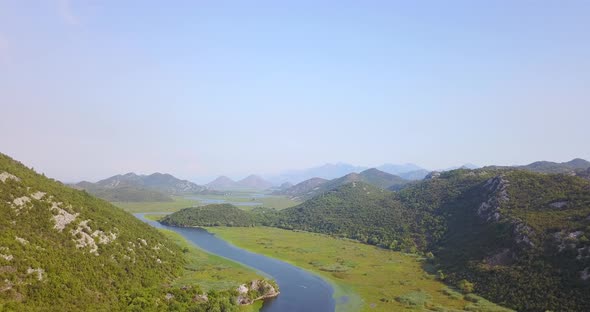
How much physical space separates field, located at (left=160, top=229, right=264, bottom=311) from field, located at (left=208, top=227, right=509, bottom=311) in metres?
22.8

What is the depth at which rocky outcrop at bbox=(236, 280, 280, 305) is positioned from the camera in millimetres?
93312

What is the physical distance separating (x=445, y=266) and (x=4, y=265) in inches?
4683

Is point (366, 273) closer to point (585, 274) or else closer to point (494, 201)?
point (585, 274)

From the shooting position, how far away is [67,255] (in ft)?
261

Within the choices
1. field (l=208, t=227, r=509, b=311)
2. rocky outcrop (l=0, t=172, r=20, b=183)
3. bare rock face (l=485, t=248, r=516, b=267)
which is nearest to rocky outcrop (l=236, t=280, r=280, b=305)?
field (l=208, t=227, r=509, b=311)

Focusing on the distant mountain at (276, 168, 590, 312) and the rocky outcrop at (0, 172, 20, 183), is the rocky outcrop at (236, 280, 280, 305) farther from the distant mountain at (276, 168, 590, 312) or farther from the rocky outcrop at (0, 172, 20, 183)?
the rocky outcrop at (0, 172, 20, 183)

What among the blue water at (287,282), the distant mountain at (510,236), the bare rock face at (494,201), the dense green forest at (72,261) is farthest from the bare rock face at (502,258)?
the dense green forest at (72,261)

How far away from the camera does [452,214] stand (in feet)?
553

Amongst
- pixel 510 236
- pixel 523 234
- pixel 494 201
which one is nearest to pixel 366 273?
pixel 510 236

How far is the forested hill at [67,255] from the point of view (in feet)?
218

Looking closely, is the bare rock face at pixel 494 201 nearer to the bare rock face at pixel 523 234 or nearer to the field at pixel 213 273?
the bare rock face at pixel 523 234

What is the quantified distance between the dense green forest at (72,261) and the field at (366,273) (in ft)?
126

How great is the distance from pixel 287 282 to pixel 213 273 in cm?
2248

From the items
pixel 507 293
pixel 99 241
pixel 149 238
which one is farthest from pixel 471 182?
pixel 99 241
